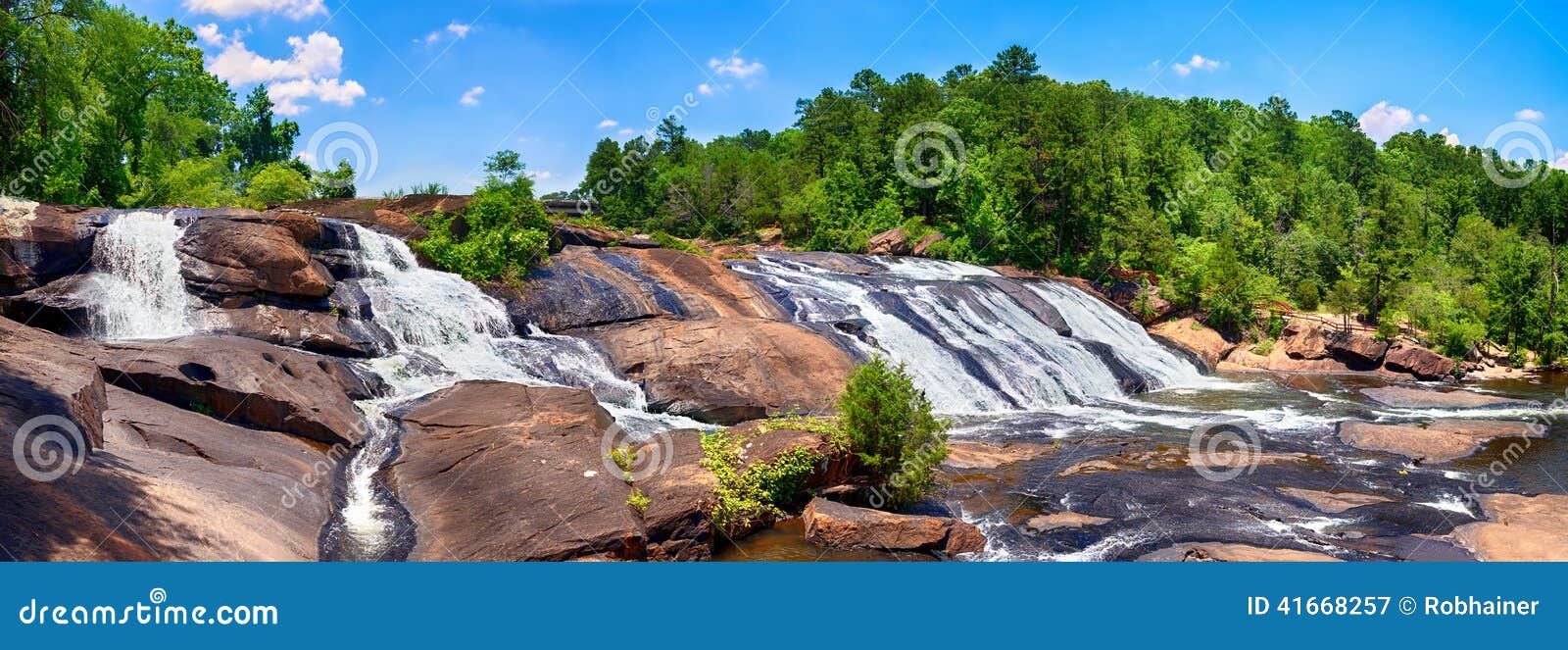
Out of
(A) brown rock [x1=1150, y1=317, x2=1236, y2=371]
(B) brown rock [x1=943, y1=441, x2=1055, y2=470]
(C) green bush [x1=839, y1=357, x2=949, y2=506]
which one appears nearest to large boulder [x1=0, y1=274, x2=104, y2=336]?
(C) green bush [x1=839, y1=357, x2=949, y2=506]

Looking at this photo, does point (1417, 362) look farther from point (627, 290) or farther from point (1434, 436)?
point (627, 290)

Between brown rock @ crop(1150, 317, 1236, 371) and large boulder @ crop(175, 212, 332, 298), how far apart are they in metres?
30.6

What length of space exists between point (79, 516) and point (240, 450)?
4.56 meters

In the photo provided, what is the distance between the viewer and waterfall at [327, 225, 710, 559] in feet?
64.7

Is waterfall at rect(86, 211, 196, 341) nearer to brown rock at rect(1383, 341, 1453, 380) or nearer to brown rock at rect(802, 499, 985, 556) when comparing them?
brown rock at rect(802, 499, 985, 556)

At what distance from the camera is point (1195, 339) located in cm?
3962

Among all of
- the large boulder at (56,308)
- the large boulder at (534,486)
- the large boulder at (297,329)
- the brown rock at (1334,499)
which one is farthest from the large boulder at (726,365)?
the large boulder at (56,308)

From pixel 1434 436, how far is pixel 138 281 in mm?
30050

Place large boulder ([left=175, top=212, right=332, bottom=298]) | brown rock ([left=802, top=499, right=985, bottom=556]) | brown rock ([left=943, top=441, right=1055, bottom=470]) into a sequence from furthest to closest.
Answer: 1. large boulder ([left=175, top=212, right=332, bottom=298])
2. brown rock ([left=943, top=441, right=1055, bottom=470])
3. brown rock ([left=802, top=499, right=985, bottom=556])

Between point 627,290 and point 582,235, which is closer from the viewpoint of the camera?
point 627,290

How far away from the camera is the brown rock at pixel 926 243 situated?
52.3 metres

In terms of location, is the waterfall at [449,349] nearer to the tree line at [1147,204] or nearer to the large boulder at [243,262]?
the large boulder at [243,262]

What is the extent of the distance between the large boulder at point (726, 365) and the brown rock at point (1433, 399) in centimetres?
1726

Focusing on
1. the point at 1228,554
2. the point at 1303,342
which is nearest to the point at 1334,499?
the point at 1228,554
